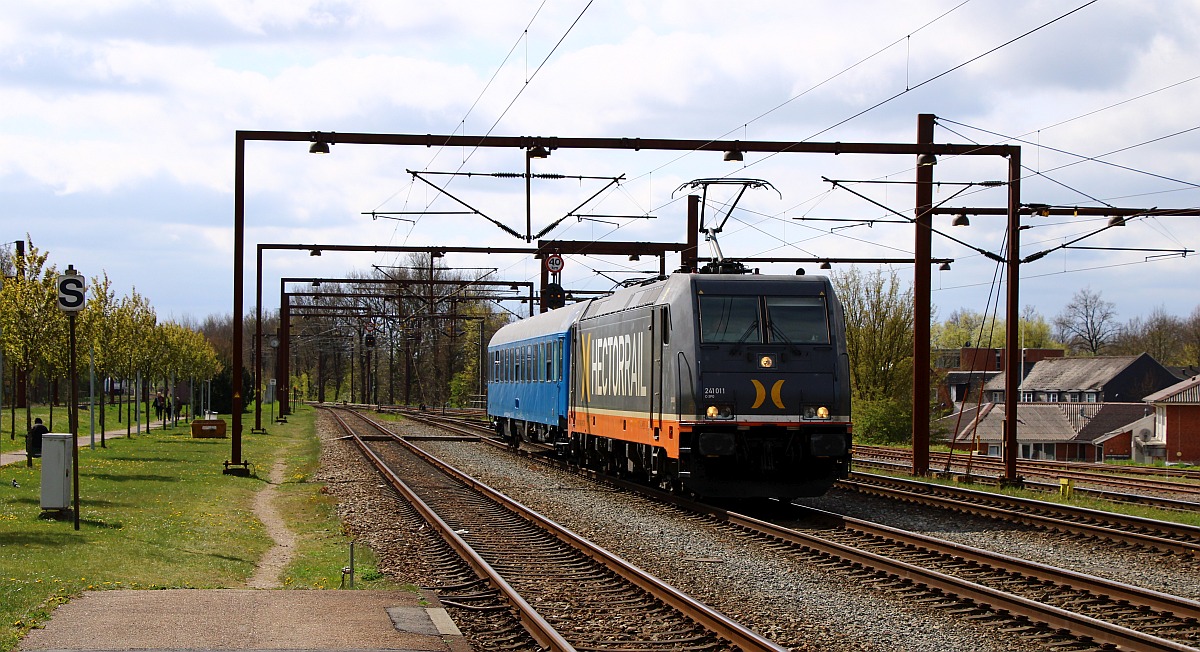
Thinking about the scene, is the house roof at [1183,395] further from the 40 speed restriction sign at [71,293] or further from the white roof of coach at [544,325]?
the 40 speed restriction sign at [71,293]

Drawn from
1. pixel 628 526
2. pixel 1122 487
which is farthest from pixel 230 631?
pixel 1122 487

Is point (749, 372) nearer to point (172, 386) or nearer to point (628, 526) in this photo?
point (628, 526)

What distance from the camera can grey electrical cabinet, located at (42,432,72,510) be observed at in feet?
50.6

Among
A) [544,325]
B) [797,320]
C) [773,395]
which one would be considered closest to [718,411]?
[773,395]

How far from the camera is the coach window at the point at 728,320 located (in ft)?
59.7

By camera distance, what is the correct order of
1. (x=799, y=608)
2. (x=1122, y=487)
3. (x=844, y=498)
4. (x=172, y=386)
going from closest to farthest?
1. (x=799, y=608)
2. (x=844, y=498)
3. (x=1122, y=487)
4. (x=172, y=386)

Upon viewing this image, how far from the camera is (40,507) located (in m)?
16.8

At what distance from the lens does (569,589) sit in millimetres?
11945

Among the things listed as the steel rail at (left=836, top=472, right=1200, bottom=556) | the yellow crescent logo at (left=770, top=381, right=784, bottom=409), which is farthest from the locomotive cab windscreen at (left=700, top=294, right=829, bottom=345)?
the steel rail at (left=836, top=472, right=1200, bottom=556)

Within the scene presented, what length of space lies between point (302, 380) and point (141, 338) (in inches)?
3594

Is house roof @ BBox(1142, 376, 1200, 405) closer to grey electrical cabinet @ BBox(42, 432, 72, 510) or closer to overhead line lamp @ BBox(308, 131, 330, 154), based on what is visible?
overhead line lamp @ BBox(308, 131, 330, 154)

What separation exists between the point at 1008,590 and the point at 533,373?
2099 centimetres

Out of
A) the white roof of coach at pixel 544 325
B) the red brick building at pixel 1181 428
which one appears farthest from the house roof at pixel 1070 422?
the white roof of coach at pixel 544 325

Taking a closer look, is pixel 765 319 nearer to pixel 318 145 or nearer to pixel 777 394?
pixel 777 394
